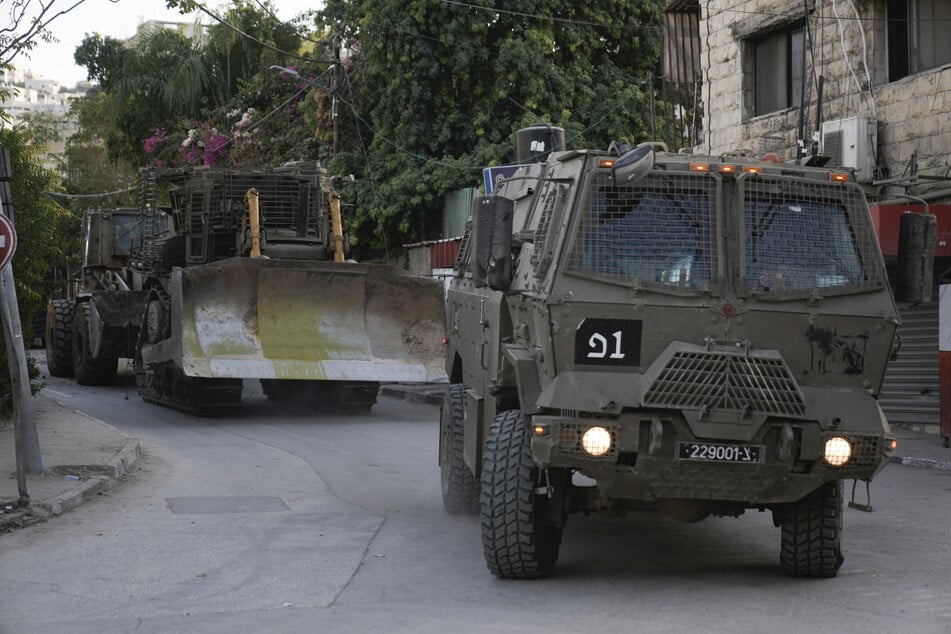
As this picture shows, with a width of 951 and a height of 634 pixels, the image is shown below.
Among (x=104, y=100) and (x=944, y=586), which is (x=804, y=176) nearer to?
(x=944, y=586)

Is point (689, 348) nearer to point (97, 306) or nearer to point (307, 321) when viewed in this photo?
point (307, 321)

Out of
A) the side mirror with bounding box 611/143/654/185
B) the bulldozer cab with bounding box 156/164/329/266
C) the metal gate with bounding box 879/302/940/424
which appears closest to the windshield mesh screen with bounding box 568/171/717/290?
the side mirror with bounding box 611/143/654/185

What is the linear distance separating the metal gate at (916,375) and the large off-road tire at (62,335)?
1390 centimetres

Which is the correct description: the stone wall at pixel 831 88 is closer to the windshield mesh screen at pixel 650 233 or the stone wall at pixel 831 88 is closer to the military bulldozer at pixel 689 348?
the military bulldozer at pixel 689 348

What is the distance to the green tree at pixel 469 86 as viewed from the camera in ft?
88.2

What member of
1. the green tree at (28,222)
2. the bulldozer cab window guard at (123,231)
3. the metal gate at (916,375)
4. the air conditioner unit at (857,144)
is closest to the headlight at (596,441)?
the green tree at (28,222)

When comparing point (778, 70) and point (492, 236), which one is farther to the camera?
point (778, 70)

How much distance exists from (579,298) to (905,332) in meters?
10.8

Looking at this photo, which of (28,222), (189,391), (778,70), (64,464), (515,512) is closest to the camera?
(515,512)

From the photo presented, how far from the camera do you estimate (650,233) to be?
6914 mm

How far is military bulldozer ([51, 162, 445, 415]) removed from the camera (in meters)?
15.7

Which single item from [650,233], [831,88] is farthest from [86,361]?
[650,233]

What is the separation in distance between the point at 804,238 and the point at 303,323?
9937mm

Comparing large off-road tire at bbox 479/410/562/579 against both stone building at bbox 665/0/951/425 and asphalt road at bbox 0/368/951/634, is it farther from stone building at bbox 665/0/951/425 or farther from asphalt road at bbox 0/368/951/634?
stone building at bbox 665/0/951/425
